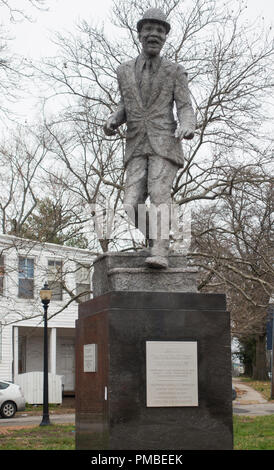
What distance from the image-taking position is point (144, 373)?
7551mm

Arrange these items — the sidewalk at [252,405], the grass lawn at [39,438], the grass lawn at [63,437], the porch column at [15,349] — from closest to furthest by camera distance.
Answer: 1. the grass lawn at [63,437]
2. the grass lawn at [39,438]
3. the sidewalk at [252,405]
4. the porch column at [15,349]

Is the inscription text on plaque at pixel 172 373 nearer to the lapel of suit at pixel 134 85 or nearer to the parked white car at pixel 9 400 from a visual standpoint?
the lapel of suit at pixel 134 85

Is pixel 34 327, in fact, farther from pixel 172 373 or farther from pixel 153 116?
pixel 172 373

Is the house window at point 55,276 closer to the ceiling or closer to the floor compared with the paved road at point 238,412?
closer to the ceiling

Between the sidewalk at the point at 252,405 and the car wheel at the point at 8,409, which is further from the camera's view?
the car wheel at the point at 8,409

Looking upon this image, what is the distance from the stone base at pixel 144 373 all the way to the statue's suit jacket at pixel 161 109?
1797 mm

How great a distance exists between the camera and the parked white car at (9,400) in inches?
918

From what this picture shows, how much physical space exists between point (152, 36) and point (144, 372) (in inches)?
149

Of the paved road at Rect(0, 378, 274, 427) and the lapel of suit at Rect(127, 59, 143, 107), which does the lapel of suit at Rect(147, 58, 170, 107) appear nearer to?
the lapel of suit at Rect(127, 59, 143, 107)

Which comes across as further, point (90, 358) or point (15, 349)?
point (15, 349)

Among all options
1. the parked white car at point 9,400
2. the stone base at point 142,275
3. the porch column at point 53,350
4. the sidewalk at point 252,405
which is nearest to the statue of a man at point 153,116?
the stone base at point 142,275

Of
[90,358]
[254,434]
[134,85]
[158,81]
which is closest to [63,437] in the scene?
[254,434]

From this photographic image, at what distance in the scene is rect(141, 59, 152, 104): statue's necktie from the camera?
8.57m

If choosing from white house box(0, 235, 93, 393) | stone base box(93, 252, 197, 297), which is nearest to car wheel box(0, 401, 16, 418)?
white house box(0, 235, 93, 393)
